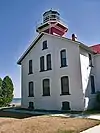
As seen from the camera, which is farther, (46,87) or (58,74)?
(46,87)

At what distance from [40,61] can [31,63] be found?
1.77 meters

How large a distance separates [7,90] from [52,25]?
42.9 ft

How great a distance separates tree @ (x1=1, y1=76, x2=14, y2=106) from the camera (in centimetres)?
2851

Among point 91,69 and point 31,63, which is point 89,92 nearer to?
point 91,69

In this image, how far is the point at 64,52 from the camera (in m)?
19.7

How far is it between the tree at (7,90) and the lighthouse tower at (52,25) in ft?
32.8

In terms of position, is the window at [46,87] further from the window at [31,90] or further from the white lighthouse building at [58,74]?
the window at [31,90]

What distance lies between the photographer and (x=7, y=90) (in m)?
29.3

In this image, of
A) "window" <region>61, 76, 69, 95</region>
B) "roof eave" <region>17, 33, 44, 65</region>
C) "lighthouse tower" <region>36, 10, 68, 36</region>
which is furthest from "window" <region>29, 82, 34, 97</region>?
"lighthouse tower" <region>36, 10, 68, 36</region>

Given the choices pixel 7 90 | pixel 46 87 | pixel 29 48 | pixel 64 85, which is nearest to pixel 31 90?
pixel 46 87

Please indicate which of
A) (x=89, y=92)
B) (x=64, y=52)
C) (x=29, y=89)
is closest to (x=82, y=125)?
(x=89, y=92)

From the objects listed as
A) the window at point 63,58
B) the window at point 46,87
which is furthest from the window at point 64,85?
the window at point 46,87

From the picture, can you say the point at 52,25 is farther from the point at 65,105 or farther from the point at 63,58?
the point at 65,105

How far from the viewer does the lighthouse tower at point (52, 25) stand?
26263 mm
